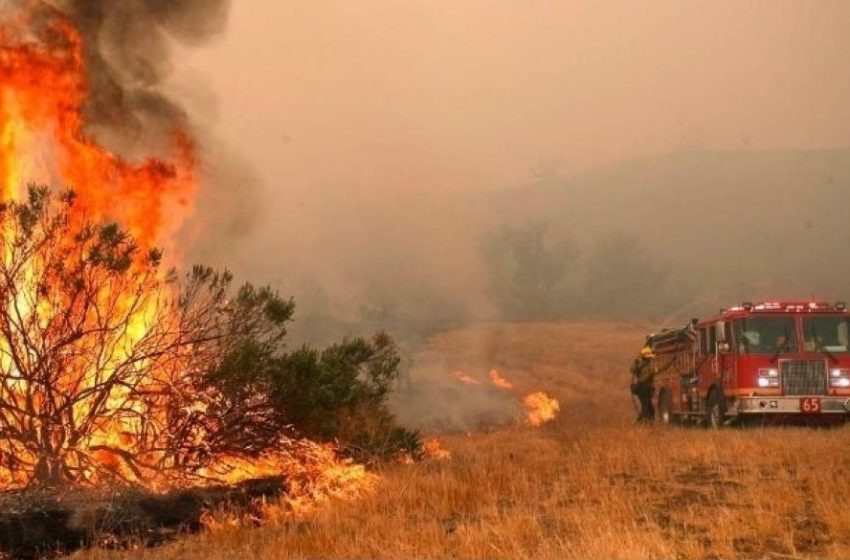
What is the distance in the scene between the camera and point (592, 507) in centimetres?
894

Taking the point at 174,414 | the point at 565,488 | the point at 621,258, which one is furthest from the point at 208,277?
the point at 621,258

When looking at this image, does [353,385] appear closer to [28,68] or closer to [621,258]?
[28,68]

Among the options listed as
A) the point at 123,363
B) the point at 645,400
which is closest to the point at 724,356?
the point at 645,400

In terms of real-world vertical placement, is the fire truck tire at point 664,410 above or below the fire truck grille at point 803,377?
below

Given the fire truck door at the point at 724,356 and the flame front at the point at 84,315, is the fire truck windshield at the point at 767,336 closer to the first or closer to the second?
the fire truck door at the point at 724,356

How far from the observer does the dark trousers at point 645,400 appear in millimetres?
24750

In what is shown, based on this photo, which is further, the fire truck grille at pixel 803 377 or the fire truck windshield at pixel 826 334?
the fire truck windshield at pixel 826 334

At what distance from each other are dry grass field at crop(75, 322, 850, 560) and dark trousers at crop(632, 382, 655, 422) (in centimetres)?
819

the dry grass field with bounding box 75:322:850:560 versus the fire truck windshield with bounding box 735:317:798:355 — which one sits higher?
the fire truck windshield with bounding box 735:317:798:355

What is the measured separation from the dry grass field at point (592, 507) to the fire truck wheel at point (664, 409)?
6.11m

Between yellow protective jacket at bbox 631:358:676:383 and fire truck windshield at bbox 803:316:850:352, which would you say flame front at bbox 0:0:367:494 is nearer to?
fire truck windshield at bbox 803:316:850:352

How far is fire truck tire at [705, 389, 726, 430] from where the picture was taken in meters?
Answer: 18.4

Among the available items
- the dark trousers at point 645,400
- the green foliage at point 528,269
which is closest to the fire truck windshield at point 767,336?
the dark trousers at point 645,400

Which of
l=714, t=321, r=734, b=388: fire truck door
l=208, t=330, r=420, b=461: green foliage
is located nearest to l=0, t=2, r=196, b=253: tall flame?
l=208, t=330, r=420, b=461: green foliage
